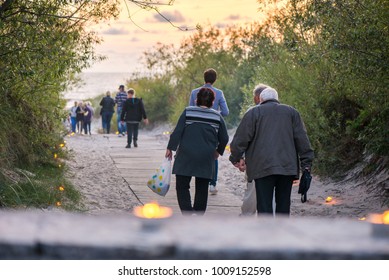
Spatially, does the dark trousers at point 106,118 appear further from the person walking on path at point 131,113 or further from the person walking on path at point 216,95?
the person walking on path at point 216,95

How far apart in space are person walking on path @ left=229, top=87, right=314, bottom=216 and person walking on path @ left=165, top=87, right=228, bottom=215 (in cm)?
89

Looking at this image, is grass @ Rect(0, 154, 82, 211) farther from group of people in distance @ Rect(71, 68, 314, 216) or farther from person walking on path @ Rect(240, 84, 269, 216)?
person walking on path @ Rect(240, 84, 269, 216)

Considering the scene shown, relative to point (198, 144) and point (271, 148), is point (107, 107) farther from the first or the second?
point (271, 148)

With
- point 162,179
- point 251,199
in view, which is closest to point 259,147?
point 251,199

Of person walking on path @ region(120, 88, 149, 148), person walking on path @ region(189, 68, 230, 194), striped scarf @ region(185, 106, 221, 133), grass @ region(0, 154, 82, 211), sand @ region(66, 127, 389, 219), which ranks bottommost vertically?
sand @ region(66, 127, 389, 219)

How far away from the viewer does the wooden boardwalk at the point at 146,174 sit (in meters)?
11.5

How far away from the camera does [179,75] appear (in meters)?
33.2

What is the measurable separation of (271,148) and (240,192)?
5.92 metres

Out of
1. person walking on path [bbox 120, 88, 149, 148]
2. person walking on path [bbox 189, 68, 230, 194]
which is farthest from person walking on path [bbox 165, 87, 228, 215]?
person walking on path [bbox 120, 88, 149, 148]

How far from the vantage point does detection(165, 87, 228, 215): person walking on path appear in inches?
342

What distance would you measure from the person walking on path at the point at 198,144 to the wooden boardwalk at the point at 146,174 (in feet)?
5.49

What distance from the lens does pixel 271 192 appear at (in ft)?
25.5

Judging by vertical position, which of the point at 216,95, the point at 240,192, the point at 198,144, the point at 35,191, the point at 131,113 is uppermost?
the point at 216,95
